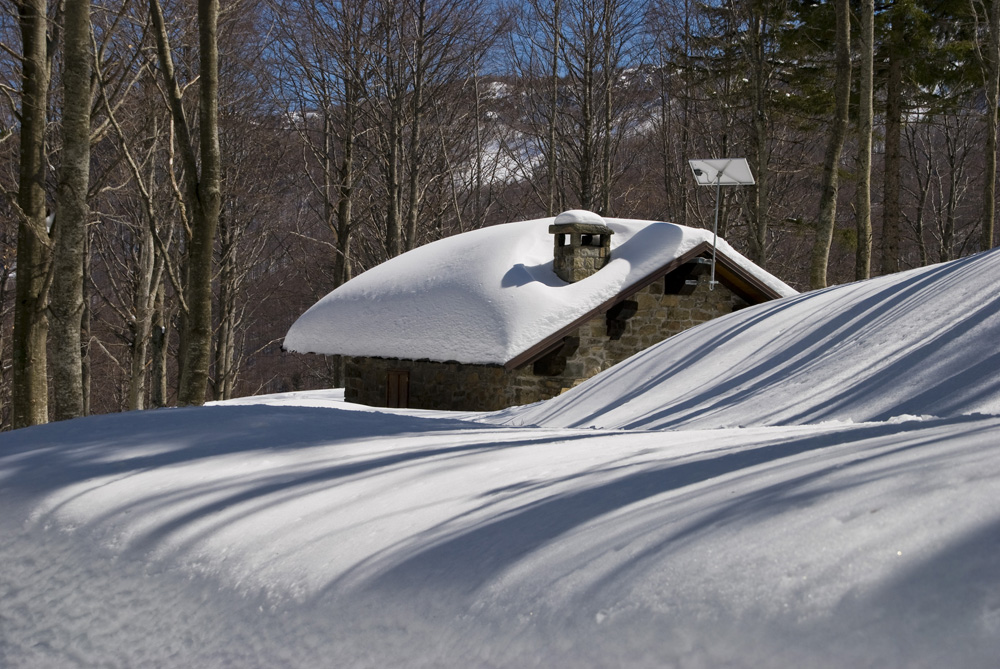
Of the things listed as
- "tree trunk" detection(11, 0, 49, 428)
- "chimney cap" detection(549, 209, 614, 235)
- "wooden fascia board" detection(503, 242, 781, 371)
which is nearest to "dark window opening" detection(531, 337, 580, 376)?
"wooden fascia board" detection(503, 242, 781, 371)

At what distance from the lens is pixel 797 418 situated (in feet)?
14.5

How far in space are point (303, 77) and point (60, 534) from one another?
63.7ft

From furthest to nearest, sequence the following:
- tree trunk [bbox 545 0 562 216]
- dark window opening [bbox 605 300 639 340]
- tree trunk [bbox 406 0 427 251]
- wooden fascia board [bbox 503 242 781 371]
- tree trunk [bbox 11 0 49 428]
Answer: tree trunk [bbox 545 0 562 216] < tree trunk [bbox 406 0 427 251] < dark window opening [bbox 605 300 639 340] < wooden fascia board [bbox 503 242 781 371] < tree trunk [bbox 11 0 49 428]

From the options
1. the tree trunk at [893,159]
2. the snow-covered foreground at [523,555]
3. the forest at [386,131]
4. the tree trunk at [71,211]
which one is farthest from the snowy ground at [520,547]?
the tree trunk at [893,159]

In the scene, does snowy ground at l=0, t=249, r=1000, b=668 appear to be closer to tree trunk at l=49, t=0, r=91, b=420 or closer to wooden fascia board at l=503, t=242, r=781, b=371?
tree trunk at l=49, t=0, r=91, b=420

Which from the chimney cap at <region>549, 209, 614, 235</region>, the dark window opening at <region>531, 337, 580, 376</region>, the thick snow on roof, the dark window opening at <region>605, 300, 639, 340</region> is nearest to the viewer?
the thick snow on roof

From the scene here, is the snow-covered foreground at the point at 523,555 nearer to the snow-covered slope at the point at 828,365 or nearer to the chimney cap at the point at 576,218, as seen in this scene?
the snow-covered slope at the point at 828,365

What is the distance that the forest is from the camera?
27.2ft

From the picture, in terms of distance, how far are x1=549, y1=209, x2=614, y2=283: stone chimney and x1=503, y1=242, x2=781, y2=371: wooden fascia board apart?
32.8 inches

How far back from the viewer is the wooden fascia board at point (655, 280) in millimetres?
11547

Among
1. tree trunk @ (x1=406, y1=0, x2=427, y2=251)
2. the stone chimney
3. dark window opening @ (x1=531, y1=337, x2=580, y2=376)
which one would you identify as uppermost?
tree trunk @ (x1=406, y1=0, x2=427, y2=251)

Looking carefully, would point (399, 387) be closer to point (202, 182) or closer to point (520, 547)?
point (202, 182)

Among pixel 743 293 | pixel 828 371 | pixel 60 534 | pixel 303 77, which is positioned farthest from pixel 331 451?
pixel 303 77

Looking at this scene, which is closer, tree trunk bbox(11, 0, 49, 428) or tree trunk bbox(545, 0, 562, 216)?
tree trunk bbox(11, 0, 49, 428)
